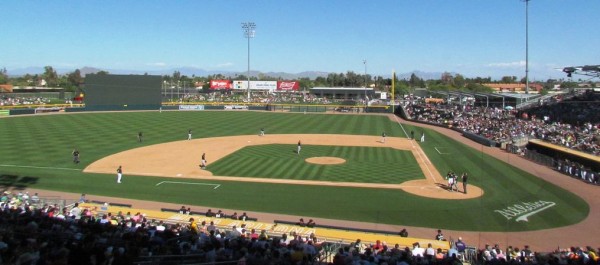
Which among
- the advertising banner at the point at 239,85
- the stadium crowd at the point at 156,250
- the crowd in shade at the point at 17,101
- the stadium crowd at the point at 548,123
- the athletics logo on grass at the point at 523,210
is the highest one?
the advertising banner at the point at 239,85

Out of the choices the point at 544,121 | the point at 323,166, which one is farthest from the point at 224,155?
the point at 544,121

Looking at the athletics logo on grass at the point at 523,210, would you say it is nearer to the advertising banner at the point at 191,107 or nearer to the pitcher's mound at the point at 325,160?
the pitcher's mound at the point at 325,160

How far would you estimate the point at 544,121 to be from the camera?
4931 cm

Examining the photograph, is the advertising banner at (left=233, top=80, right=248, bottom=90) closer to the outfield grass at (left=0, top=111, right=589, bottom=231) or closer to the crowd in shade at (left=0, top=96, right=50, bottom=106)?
the crowd in shade at (left=0, top=96, right=50, bottom=106)

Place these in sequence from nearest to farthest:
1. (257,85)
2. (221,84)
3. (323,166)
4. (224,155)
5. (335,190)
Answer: (335,190)
(323,166)
(224,155)
(221,84)
(257,85)

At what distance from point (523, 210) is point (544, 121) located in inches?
1292

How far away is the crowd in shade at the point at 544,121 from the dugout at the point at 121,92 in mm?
49907

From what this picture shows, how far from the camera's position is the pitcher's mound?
33.0 meters

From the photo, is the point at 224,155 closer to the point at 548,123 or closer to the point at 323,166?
the point at 323,166

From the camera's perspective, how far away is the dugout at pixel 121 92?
79.9 m

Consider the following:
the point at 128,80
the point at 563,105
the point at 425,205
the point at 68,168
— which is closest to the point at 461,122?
the point at 563,105

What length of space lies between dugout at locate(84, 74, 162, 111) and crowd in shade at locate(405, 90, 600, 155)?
164 ft

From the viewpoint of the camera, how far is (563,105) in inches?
2078

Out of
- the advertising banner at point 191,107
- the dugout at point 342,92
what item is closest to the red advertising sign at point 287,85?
the dugout at point 342,92
